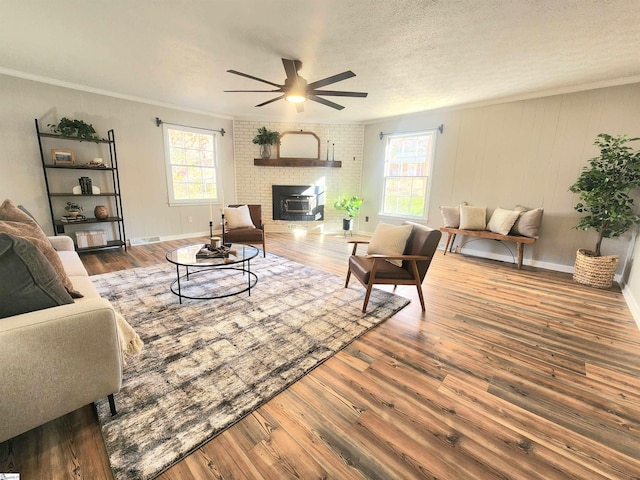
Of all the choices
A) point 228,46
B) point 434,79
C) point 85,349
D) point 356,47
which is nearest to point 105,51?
point 228,46

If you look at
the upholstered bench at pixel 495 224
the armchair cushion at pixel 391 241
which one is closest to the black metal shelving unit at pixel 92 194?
the armchair cushion at pixel 391 241

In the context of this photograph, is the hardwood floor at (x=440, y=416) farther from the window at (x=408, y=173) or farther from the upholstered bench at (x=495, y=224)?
the window at (x=408, y=173)

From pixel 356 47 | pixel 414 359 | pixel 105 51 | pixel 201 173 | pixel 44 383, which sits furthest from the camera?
pixel 201 173

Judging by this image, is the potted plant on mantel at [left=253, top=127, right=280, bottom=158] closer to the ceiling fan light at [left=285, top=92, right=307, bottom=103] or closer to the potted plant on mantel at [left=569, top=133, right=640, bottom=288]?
the ceiling fan light at [left=285, top=92, right=307, bottom=103]

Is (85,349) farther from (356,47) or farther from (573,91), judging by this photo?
(573,91)

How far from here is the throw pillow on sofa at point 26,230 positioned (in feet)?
5.33

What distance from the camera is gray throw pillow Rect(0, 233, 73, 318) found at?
1.09m

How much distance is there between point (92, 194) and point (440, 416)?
5.31 m

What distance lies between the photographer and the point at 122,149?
4.62 m

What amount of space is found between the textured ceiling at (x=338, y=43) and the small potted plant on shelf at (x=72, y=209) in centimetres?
178

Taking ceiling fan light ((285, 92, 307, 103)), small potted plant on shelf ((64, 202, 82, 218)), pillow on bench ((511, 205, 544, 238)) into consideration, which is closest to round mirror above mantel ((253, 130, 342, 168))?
ceiling fan light ((285, 92, 307, 103))

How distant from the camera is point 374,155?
19.8 feet

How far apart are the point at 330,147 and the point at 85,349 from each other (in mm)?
5859

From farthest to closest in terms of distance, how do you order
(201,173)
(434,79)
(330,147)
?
(330,147) < (201,173) < (434,79)
